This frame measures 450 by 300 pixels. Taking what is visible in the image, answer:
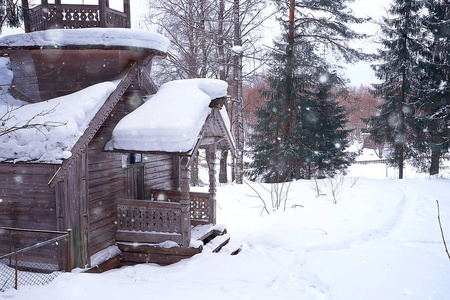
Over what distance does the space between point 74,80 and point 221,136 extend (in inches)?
164

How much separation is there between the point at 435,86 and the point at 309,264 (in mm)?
17055

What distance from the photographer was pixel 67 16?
8.71 meters

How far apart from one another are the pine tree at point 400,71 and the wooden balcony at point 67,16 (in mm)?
16785

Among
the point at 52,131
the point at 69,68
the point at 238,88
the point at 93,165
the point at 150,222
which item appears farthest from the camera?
the point at 238,88

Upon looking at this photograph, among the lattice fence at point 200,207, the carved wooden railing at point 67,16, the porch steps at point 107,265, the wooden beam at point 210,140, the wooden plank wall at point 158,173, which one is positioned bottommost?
the porch steps at point 107,265

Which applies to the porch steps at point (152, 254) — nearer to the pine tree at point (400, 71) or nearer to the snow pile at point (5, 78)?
the snow pile at point (5, 78)

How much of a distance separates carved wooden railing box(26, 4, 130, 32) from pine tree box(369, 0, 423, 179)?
16.8 metres

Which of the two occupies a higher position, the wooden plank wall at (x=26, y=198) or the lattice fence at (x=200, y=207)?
the wooden plank wall at (x=26, y=198)

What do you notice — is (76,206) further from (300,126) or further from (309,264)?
(300,126)

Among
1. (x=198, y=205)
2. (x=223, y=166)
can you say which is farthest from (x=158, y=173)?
(x=223, y=166)

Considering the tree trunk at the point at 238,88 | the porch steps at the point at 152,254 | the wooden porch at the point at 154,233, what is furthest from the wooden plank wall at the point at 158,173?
the tree trunk at the point at 238,88

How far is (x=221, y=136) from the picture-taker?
9766mm

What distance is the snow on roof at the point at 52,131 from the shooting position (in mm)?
6512

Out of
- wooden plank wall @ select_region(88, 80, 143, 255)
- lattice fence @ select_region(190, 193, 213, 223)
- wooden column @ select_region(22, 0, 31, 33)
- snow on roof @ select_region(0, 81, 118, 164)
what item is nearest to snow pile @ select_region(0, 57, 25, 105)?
wooden column @ select_region(22, 0, 31, 33)
